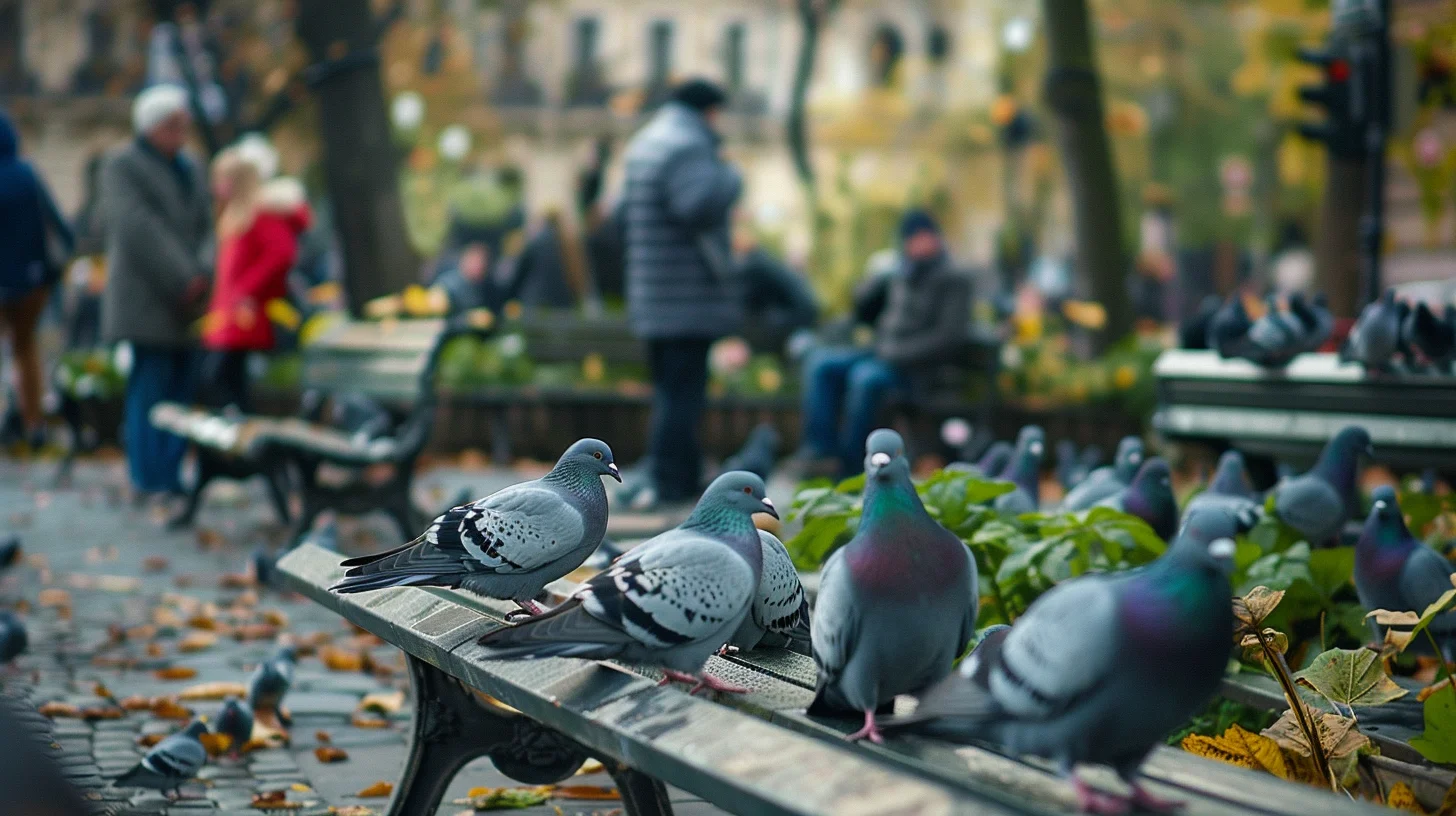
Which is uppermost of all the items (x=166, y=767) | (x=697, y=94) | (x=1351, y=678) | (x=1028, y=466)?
(x=697, y=94)

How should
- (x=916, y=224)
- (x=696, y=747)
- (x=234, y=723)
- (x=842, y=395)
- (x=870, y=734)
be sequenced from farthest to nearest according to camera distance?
1. (x=842, y=395)
2. (x=916, y=224)
3. (x=234, y=723)
4. (x=870, y=734)
5. (x=696, y=747)

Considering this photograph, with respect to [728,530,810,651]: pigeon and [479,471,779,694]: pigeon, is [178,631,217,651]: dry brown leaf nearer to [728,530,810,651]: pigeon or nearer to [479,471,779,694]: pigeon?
[728,530,810,651]: pigeon

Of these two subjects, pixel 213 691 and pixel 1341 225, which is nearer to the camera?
pixel 213 691

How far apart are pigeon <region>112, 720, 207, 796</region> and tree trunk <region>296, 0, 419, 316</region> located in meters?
11.6

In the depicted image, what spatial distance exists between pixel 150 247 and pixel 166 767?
6.90 m

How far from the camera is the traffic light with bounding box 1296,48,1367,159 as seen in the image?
1034 cm

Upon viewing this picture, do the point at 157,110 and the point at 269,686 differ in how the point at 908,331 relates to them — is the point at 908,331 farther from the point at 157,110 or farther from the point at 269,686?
the point at 269,686

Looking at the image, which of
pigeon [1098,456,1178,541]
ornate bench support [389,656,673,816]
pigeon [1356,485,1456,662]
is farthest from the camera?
pigeon [1098,456,1178,541]

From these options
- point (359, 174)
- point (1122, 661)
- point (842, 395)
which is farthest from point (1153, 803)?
point (359, 174)

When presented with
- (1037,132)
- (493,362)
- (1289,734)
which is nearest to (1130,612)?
(1289,734)

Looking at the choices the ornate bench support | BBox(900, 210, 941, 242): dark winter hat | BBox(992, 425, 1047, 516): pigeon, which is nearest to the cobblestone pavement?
the ornate bench support

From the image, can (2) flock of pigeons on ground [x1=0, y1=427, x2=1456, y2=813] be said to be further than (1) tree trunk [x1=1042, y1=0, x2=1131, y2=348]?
No

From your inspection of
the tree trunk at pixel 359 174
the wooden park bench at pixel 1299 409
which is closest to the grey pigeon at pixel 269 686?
the wooden park bench at pixel 1299 409

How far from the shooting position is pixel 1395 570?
4.31 m
